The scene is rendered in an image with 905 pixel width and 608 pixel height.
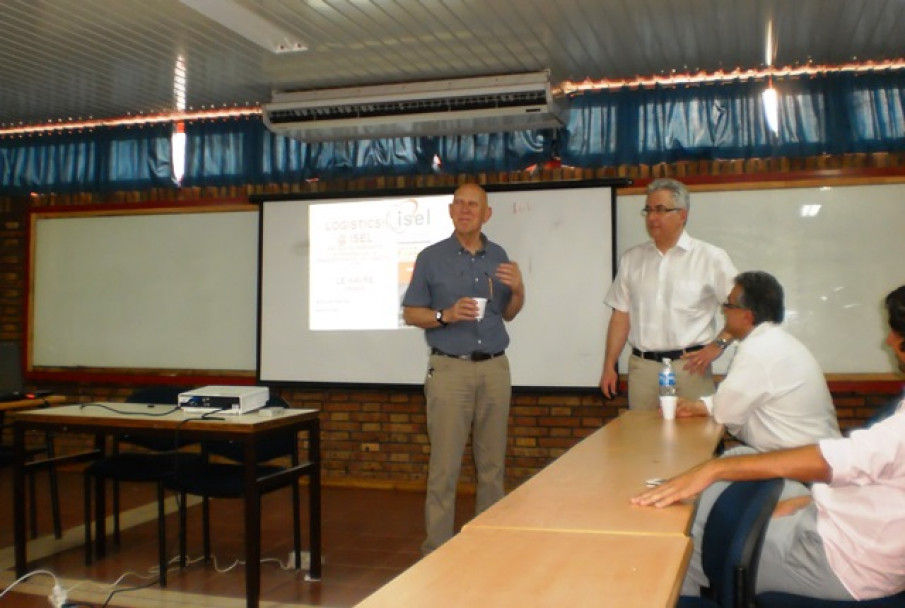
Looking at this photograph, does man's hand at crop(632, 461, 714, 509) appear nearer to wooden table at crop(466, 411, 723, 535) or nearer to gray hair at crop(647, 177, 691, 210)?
wooden table at crop(466, 411, 723, 535)

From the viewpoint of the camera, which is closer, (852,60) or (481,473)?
(481,473)

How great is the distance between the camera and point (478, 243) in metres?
4.12

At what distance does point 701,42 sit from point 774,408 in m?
2.73

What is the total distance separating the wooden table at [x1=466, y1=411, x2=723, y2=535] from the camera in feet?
5.76

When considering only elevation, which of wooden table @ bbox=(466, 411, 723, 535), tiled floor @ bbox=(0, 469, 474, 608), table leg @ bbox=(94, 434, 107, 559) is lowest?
tiled floor @ bbox=(0, 469, 474, 608)

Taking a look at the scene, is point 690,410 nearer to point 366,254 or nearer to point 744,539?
point 744,539

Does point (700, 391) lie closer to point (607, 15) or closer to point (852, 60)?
point (607, 15)

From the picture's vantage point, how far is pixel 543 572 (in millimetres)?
1437

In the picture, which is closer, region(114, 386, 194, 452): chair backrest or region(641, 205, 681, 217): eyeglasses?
region(641, 205, 681, 217): eyeglasses

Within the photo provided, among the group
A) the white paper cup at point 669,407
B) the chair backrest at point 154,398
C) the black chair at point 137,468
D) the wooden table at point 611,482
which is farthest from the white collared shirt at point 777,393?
the chair backrest at point 154,398

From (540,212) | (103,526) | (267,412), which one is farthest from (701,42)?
(103,526)

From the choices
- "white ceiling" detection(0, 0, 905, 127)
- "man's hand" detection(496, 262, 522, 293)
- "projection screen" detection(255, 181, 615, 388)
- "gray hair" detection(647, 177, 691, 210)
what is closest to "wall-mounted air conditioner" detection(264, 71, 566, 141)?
"white ceiling" detection(0, 0, 905, 127)

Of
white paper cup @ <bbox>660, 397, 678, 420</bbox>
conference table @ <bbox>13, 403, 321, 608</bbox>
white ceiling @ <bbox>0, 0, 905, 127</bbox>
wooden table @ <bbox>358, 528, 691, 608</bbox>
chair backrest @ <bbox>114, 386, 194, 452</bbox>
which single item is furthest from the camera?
chair backrest @ <bbox>114, 386, 194, 452</bbox>

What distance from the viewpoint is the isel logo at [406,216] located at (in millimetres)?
5883
